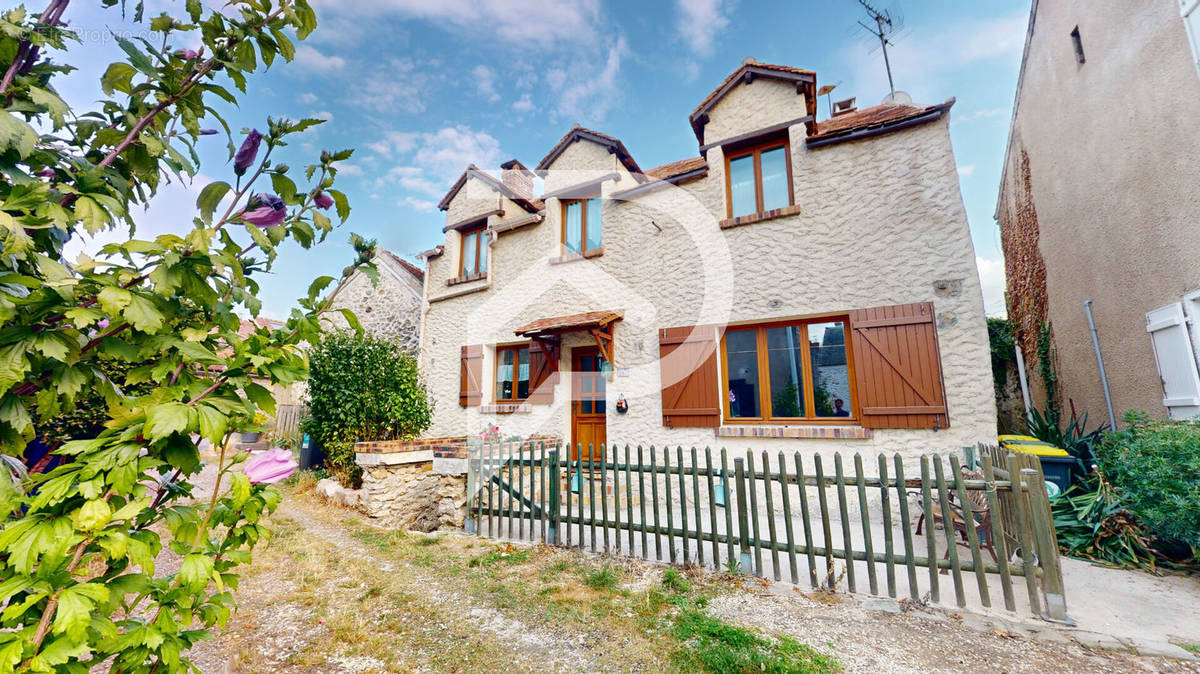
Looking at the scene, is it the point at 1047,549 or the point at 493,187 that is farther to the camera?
the point at 493,187

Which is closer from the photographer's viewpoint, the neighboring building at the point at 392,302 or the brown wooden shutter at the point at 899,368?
the brown wooden shutter at the point at 899,368

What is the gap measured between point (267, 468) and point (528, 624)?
8.46ft

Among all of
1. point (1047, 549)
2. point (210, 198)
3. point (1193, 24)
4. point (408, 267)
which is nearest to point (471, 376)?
point (408, 267)

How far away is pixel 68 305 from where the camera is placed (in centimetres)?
94

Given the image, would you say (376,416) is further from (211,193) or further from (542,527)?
(211,193)

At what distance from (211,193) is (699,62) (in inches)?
348

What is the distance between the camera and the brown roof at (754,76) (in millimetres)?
6719

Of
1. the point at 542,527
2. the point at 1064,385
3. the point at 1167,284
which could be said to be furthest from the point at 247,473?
the point at 1064,385

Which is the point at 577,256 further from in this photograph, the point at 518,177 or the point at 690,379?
the point at 518,177

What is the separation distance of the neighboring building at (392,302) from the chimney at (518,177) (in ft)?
10.6

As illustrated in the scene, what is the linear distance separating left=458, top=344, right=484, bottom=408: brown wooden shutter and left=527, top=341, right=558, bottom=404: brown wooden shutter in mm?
1274

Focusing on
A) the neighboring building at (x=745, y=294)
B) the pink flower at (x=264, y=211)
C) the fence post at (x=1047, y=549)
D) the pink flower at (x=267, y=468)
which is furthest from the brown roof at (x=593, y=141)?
the pink flower at (x=267, y=468)

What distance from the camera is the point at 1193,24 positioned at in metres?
4.75

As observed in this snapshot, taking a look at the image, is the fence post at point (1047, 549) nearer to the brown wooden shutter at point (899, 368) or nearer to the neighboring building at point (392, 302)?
the brown wooden shutter at point (899, 368)
